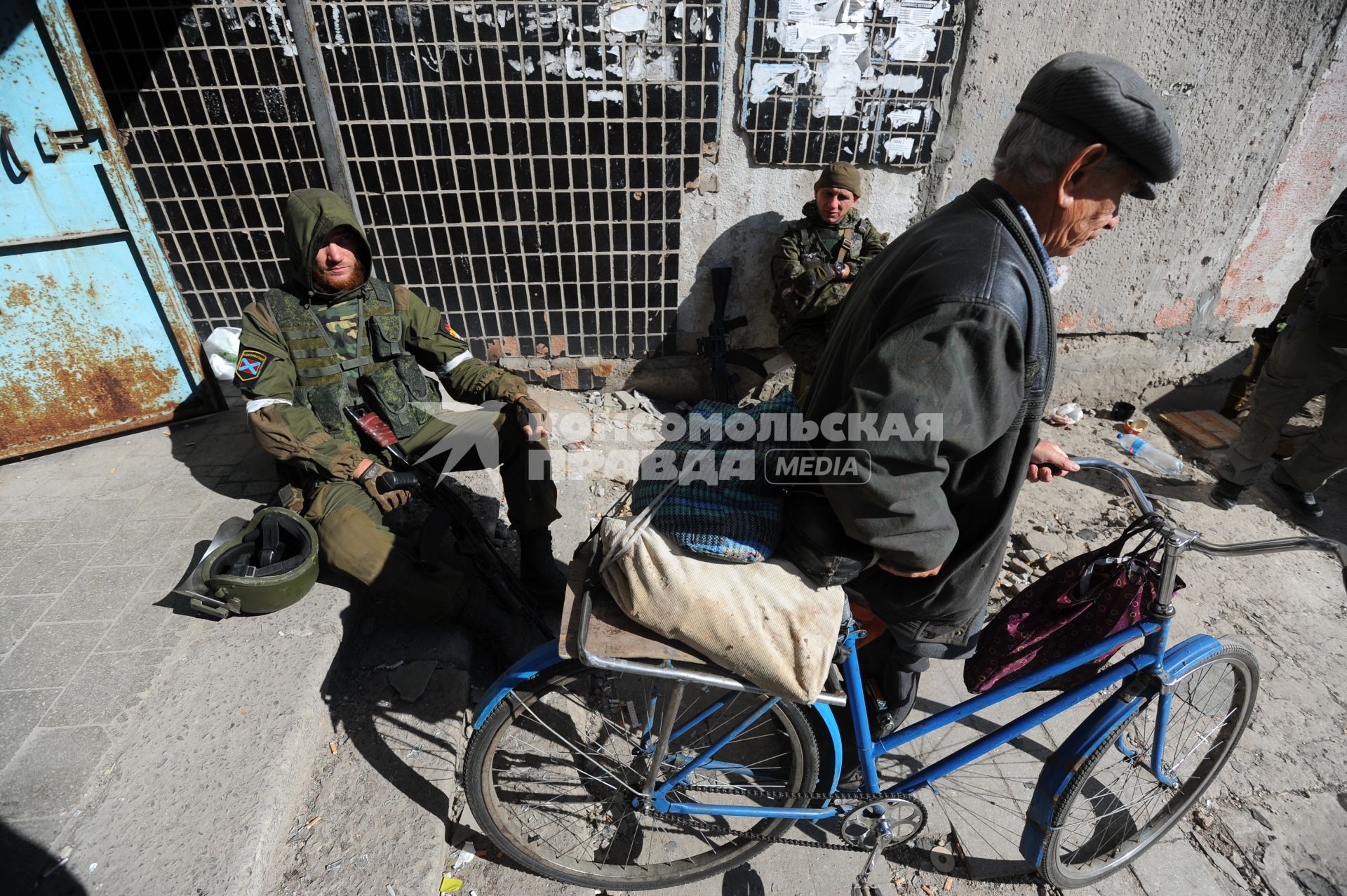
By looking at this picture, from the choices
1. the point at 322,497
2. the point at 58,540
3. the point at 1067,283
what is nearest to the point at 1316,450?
the point at 1067,283

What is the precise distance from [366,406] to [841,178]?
9.98 feet

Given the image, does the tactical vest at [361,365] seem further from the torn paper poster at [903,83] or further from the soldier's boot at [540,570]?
the torn paper poster at [903,83]

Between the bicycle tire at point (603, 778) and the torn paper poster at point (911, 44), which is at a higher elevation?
the torn paper poster at point (911, 44)

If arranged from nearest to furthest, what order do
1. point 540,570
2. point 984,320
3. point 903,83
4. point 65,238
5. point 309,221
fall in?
1. point 984,320
2. point 309,221
3. point 540,570
4. point 65,238
5. point 903,83

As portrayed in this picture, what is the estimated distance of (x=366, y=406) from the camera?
3.09 meters

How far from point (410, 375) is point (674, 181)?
86.8 inches

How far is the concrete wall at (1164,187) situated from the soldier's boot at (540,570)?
89.3 inches

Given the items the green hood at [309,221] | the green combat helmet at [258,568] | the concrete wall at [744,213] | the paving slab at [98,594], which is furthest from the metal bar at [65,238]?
the concrete wall at [744,213]

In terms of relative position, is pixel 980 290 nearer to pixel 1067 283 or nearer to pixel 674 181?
pixel 674 181

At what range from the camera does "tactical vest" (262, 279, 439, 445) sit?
2.87 meters

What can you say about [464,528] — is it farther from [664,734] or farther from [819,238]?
[819,238]

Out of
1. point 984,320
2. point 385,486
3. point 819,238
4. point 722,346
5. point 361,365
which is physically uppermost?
point 984,320

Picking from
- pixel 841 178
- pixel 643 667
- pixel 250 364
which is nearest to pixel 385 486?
pixel 250 364

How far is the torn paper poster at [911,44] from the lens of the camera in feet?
13.1
